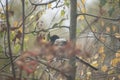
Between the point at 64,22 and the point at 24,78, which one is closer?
the point at 24,78

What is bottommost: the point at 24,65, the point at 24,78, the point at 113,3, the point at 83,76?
the point at 83,76

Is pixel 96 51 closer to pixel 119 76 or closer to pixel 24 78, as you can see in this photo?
pixel 119 76

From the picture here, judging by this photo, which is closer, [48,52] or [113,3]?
[48,52]

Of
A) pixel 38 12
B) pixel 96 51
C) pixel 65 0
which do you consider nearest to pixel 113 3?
pixel 65 0

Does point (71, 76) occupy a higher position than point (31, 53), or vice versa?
point (31, 53)

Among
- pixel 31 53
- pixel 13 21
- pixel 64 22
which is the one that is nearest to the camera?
pixel 31 53

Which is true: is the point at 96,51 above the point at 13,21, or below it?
below

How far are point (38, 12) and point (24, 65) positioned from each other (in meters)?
2.11

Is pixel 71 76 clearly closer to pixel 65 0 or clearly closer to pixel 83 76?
pixel 65 0

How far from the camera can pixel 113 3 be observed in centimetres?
289

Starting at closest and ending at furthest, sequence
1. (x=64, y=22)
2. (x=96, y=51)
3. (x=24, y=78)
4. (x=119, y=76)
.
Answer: (x=24, y=78) → (x=64, y=22) → (x=119, y=76) → (x=96, y=51)

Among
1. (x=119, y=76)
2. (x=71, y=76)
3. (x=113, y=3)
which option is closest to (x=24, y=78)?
(x=71, y=76)

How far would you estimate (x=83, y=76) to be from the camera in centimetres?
524

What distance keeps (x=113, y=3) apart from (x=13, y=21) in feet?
2.97
